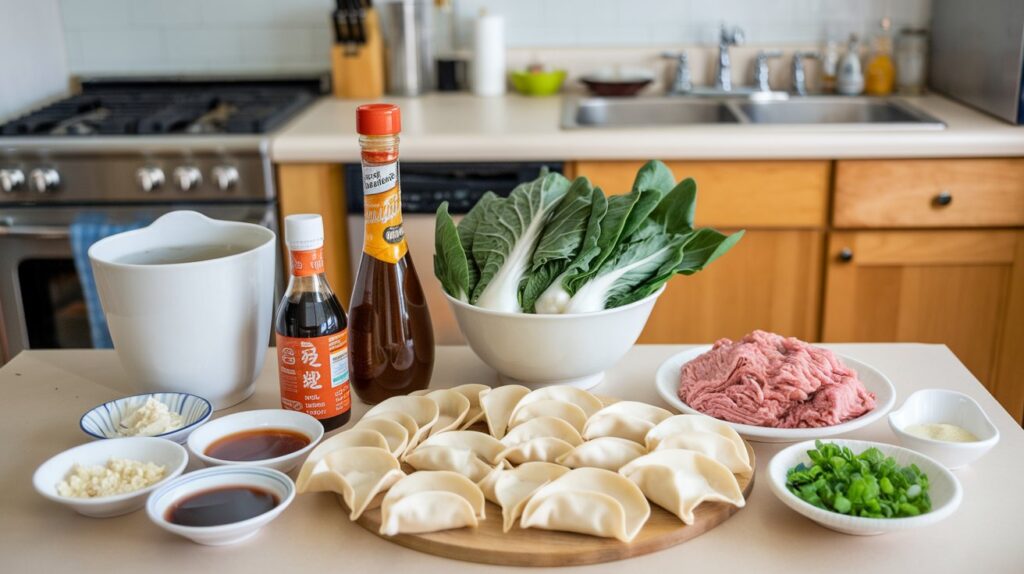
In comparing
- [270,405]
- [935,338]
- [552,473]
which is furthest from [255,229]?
[935,338]

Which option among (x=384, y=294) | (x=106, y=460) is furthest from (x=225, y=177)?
(x=106, y=460)

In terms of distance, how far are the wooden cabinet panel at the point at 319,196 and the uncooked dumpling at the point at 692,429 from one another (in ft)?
4.84

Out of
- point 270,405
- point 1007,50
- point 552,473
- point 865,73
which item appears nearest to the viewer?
point 552,473

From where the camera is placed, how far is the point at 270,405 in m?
1.14

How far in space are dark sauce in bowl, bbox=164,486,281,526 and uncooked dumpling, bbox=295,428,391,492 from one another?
0.05 m

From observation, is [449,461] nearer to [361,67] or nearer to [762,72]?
[361,67]

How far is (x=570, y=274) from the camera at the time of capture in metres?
1.08

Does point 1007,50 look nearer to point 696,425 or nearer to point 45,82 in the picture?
point 696,425

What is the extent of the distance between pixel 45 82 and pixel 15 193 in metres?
0.66

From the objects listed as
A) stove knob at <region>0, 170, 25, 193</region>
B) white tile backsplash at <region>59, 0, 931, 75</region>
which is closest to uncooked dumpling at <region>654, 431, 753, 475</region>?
stove knob at <region>0, 170, 25, 193</region>

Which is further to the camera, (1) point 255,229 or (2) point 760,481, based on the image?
(1) point 255,229

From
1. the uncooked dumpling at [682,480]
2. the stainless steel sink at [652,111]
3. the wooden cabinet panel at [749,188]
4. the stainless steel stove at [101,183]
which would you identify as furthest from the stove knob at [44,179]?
the uncooked dumpling at [682,480]

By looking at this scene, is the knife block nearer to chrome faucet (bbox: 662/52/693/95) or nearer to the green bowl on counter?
the green bowl on counter

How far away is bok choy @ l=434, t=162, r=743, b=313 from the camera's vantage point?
109 cm
